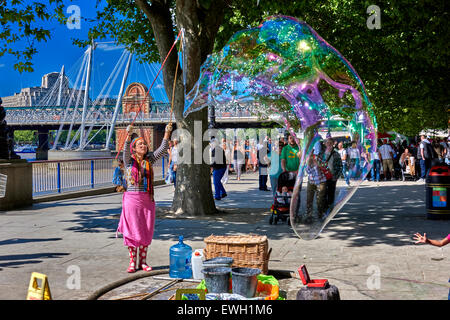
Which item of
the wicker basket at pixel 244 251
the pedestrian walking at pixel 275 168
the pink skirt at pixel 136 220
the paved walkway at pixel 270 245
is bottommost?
the paved walkway at pixel 270 245

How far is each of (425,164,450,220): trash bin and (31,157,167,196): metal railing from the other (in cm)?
1073

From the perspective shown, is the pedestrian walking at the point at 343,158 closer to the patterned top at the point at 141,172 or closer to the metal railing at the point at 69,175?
the patterned top at the point at 141,172

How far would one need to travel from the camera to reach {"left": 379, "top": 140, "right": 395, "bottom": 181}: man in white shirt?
22484 mm

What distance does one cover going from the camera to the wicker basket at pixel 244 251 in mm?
6148

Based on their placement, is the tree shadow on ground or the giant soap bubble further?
the tree shadow on ground

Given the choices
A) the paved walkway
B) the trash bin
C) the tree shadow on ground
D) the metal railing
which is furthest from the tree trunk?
the metal railing

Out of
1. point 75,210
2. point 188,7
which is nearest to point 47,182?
point 75,210

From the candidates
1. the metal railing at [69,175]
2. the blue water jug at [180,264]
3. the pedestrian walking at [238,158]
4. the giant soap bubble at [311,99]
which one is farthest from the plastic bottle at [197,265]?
the pedestrian walking at [238,158]

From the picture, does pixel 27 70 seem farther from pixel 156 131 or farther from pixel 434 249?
pixel 156 131

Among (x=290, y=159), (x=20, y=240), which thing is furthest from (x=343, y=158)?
(x=20, y=240)

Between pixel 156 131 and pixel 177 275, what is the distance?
66167 millimetres

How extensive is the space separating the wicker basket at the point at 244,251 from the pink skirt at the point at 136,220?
97 centimetres

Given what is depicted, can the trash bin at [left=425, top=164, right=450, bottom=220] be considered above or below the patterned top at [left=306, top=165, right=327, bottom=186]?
below

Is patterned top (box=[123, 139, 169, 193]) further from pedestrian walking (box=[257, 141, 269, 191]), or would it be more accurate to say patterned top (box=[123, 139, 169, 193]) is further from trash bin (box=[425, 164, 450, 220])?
pedestrian walking (box=[257, 141, 269, 191])
